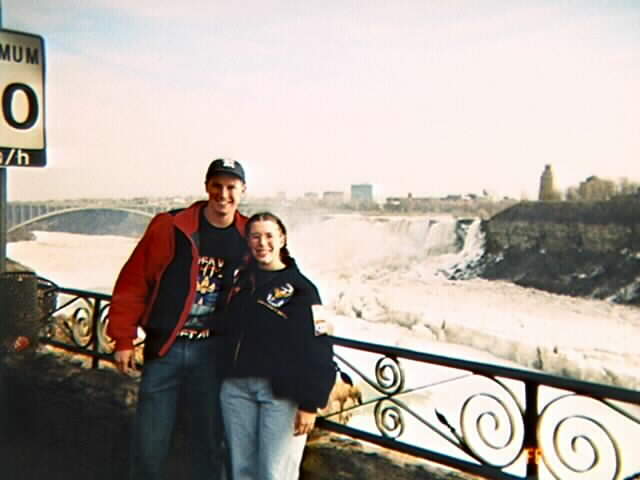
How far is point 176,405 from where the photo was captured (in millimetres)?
2477

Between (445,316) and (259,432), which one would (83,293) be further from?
(445,316)

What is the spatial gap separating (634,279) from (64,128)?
7.87 ft

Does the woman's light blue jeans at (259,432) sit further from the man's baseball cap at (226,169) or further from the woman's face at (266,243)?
the man's baseball cap at (226,169)

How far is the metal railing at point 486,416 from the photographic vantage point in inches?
78.8

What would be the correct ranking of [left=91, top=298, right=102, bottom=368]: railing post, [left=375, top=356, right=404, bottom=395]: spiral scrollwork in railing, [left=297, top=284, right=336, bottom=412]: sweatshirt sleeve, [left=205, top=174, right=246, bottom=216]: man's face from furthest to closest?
[left=91, top=298, right=102, bottom=368]: railing post < [left=375, top=356, right=404, bottom=395]: spiral scrollwork in railing < [left=205, top=174, right=246, bottom=216]: man's face < [left=297, top=284, right=336, bottom=412]: sweatshirt sleeve

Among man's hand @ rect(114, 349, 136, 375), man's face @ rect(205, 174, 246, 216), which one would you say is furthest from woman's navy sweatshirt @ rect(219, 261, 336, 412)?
man's hand @ rect(114, 349, 136, 375)

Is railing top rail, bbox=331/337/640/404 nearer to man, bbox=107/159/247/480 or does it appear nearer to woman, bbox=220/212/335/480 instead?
woman, bbox=220/212/335/480

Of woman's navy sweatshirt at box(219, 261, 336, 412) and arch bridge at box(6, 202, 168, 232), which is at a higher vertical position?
arch bridge at box(6, 202, 168, 232)

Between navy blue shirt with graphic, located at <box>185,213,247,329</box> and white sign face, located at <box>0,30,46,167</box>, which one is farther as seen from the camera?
white sign face, located at <box>0,30,46,167</box>

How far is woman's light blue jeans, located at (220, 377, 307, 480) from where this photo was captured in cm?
218

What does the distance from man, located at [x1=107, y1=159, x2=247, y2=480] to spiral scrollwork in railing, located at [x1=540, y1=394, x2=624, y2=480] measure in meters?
1.03

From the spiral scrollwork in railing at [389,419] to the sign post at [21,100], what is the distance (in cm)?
186

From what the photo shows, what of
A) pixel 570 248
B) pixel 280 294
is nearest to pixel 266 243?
pixel 280 294

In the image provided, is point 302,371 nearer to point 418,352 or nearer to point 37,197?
point 418,352
